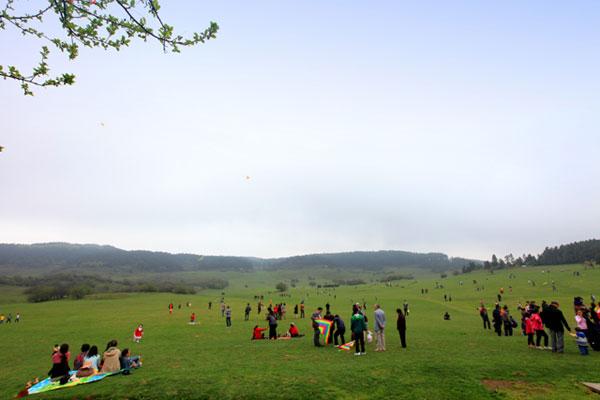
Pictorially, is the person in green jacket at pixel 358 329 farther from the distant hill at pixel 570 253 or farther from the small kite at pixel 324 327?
the distant hill at pixel 570 253

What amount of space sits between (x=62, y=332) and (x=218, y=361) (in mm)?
29567

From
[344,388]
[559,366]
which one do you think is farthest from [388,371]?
[559,366]

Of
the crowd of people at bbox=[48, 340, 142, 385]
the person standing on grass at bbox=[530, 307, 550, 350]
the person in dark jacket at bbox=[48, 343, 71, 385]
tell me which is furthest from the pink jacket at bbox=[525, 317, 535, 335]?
the person in dark jacket at bbox=[48, 343, 71, 385]

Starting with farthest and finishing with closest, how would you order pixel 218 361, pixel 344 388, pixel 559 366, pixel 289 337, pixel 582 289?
pixel 582 289, pixel 289 337, pixel 218 361, pixel 559 366, pixel 344 388

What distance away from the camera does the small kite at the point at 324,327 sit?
62.0ft

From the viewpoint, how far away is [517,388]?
33.8 ft

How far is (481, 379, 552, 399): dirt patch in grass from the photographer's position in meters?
9.83

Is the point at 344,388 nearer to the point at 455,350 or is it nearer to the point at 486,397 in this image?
the point at 486,397

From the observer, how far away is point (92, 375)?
1327 cm

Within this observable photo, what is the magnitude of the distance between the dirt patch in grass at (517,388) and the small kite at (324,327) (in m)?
9.09

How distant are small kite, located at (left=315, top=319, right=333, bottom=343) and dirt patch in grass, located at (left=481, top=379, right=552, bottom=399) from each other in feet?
29.8

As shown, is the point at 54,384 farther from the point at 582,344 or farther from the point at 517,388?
the point at 582,344

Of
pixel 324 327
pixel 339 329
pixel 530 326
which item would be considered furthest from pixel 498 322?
pixel 324 327

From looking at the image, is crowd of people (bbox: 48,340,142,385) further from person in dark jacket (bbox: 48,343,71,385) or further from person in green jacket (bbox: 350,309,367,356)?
person in green jacket (bbox: 350,309,367,356)
